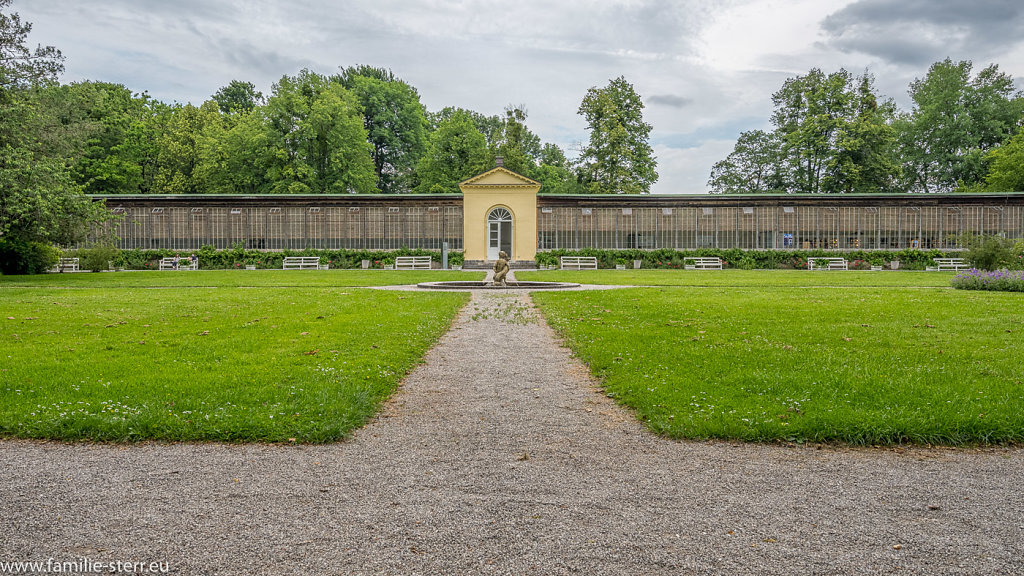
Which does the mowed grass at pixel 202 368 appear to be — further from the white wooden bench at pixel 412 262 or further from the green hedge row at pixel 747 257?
the green hedge row at pixel 747 257

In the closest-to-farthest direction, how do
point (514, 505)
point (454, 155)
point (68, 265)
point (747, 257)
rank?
1. point (514, 505)
2. point (68, 265)
3. point (747, 257)
4. point (454, 155)

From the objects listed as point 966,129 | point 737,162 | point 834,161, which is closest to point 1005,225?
point 834,161

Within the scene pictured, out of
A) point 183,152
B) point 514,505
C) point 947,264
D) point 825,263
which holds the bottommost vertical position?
point 514,505

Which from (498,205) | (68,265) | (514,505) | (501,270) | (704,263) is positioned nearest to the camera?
(514,505)

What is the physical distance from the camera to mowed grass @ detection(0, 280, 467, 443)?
15.1ft

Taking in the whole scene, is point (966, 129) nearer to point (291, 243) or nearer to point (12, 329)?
point (291, 243)

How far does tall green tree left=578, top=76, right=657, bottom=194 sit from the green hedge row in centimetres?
1153

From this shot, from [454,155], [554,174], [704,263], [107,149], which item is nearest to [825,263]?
[704,263]

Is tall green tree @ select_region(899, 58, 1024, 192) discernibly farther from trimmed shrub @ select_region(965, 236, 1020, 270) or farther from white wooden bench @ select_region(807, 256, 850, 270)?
trimmed shrub @ select_region(965, 236, 1020, 270)

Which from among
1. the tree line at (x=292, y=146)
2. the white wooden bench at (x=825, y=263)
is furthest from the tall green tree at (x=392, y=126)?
the white wooden bench at (x=825, y=263)

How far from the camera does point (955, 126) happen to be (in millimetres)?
49719

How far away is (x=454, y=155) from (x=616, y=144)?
12876 millimetres

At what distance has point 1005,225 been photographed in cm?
3725

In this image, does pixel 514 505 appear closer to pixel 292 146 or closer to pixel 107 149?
pixel 292 146
